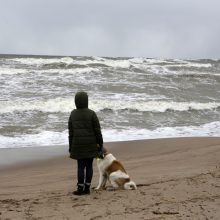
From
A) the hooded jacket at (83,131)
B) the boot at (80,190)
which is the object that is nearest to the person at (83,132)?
the hooded jacket at (83,131)

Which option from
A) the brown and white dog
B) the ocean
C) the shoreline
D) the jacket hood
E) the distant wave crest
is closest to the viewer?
the jacket hood

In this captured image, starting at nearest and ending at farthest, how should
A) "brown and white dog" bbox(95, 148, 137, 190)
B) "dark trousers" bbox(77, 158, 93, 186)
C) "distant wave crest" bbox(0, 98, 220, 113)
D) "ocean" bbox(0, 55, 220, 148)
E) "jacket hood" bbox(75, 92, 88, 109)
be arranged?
"jacket hood" bbox(75, 92, 88, 109) < "dark trousers" bbox(77, 158, 93, 186) < "brown and white dog" bbox(95, 148, 137, 190) < "ocean" bbox(0, 55, 220, 148) < "distant wave crest" bbox(0, 98, 220, 113)

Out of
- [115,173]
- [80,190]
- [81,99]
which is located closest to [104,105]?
[115,173]

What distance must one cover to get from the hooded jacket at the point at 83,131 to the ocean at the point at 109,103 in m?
5.87

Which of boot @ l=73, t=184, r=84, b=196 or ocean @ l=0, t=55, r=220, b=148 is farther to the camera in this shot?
ocean @ l=0, t=55, r=220, b=148

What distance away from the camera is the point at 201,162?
8969mm

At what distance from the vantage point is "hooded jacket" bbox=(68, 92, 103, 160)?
6.12 meters

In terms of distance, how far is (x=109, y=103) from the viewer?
1973cm

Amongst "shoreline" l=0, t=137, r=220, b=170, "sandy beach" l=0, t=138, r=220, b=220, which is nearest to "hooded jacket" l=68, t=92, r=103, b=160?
"sandy beach" l=0, t=138, r=220, b=220

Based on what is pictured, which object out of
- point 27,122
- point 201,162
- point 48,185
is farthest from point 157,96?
point 48,185

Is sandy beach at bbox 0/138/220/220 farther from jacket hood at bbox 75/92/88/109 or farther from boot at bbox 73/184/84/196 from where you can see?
jacket hood at bbox 75/92/88/109

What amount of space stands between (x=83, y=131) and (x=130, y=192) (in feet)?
3.60

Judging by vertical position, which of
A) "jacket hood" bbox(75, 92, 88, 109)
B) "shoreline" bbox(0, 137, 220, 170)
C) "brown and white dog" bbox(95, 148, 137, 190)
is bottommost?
"shoreline" bbox(0, 137, 220, 170)

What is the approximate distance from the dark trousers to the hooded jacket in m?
0.15
